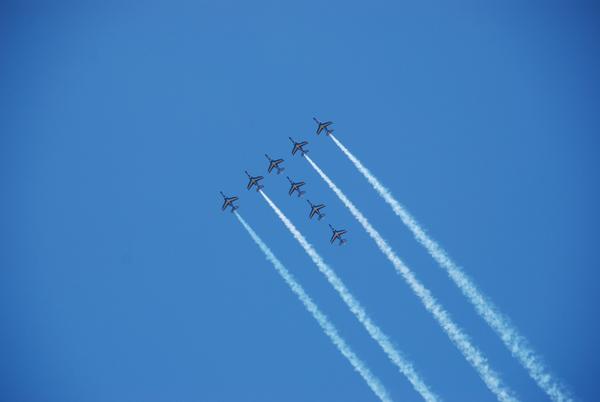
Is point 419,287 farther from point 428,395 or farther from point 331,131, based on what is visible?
point 331,131

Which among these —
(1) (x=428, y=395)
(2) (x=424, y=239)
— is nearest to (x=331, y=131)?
(2) (x=424, y=239)

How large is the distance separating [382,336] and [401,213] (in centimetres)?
1354

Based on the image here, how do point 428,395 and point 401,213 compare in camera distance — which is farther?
point 401,213

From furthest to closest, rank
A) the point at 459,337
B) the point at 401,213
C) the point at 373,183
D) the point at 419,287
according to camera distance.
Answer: the point at 373,183 → the point at 401,213 → the point at 419,287 → the point at 459,337

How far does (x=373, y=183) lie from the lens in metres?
57.5

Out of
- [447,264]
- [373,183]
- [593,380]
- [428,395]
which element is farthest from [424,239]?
[593,380]

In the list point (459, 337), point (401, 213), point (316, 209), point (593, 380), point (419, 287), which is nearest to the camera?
point (459, 337)

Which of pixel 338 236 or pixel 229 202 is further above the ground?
pixel 229 202

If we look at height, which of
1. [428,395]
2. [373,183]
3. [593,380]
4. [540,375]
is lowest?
[593,380]

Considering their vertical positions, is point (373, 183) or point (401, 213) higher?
point (373, 183)

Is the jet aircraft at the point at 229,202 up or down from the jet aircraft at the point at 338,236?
up

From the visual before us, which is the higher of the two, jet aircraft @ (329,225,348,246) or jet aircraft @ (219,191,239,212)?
jet aircraft @ (219,191,239,212)

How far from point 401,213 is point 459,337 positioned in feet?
47.6

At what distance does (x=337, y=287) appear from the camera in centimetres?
5525
